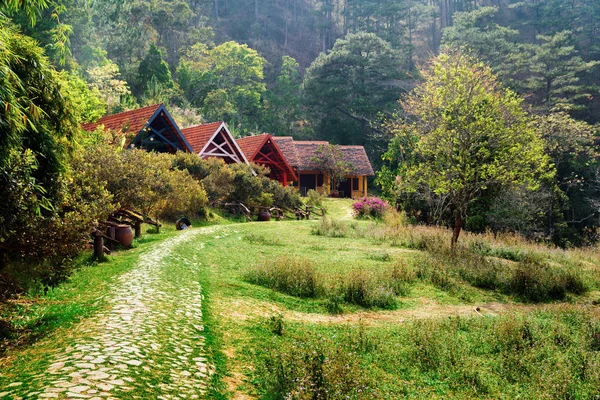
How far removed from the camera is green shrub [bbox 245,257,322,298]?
10180mm

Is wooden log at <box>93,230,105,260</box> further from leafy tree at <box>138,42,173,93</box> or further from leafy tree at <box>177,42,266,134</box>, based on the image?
leafy tree at <box>177,42,266,134</box>

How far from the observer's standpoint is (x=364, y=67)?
200ft

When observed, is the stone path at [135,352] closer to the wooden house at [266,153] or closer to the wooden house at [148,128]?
the wooden house at [148,128]

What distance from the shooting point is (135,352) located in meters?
5.61

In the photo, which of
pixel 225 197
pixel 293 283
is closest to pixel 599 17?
pixel 225 197

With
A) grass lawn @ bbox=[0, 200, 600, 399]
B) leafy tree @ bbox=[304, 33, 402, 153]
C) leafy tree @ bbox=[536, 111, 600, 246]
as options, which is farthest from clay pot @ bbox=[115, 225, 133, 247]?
leafy tree @ bbox=[304, 33, 402, 153]

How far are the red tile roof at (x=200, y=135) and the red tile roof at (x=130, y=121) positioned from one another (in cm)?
440

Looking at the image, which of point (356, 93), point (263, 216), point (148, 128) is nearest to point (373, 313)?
point (263, 216)

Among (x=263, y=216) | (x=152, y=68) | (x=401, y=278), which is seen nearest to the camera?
(x=401, y=278)

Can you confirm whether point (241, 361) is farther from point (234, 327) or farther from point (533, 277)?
point (533, 277)

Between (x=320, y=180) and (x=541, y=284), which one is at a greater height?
(x=320, y=180)

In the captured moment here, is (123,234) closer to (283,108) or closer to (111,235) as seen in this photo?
(111,235)

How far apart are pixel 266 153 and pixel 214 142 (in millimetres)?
7207

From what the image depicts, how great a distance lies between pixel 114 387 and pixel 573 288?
12163mm
